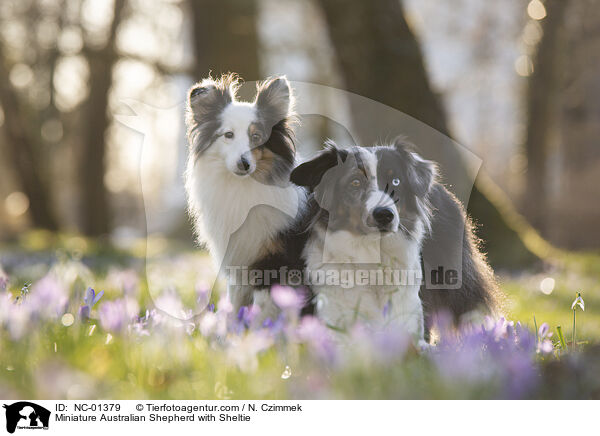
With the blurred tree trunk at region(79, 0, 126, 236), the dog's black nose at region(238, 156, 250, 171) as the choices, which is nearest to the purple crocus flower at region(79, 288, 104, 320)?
the dog's black nose at region(238, 156, 250, 171)

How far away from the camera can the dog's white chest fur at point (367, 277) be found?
312 cm

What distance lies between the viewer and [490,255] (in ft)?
22.6

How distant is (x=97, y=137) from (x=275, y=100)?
12808 millimetres

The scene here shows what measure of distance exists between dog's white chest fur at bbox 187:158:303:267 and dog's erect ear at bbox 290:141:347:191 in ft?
1.12

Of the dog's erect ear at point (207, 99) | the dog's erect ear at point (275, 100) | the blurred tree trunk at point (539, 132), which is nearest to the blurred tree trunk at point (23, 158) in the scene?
the blurred tree trunk at point (539, 132)

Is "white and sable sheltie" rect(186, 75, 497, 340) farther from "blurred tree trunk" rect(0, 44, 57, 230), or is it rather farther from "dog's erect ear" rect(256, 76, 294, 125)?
"blurred tree trunk" rect(0, 44, 57, 230)

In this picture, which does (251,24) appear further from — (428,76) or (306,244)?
(306,244)

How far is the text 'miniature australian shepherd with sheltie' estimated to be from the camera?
11.5ft

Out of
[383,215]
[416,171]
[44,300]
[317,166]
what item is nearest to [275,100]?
[317,166]

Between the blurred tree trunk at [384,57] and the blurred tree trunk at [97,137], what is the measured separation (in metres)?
8.83

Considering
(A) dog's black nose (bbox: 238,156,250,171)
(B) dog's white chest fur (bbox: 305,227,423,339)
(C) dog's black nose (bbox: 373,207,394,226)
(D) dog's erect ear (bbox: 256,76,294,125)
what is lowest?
(B) dog's white chest fur (bbox: 305,227,423,339)
